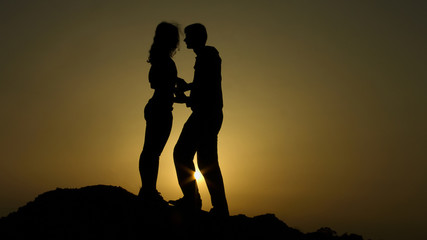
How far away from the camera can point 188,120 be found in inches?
300

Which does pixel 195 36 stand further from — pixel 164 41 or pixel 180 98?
pixel 180 98

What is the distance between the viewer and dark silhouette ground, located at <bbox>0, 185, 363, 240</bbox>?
6.82 metres

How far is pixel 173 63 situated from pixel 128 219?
8.42 ft

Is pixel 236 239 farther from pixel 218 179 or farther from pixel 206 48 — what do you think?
pixel 206 48

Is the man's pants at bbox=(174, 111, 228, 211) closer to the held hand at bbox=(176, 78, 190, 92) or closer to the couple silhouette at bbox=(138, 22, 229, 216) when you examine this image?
the couple silhouette at bbox=(138, 22, 229, 216)

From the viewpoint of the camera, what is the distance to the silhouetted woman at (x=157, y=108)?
25.2ft

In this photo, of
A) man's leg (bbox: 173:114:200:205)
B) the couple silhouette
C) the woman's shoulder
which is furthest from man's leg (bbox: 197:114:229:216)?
the woman's shoulder

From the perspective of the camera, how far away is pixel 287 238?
25.5 feet

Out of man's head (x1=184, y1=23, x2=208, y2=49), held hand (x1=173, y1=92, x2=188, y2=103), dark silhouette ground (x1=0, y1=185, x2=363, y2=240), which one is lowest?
dark silhouette ground (x1=0, y1=185, x2=363, y2=240)

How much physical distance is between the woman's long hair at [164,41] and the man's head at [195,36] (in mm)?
302

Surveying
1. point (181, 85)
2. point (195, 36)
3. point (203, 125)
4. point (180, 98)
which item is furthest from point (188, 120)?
point (195, 36)

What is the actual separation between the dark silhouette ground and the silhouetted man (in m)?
0.45

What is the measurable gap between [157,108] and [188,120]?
0.53 meters

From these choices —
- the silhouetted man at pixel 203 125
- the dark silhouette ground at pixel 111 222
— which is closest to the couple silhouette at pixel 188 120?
the silhouetted man at pixel 203 125
